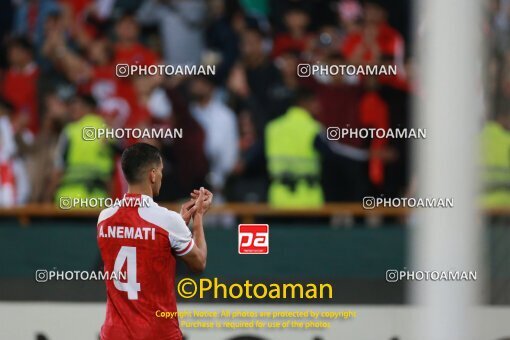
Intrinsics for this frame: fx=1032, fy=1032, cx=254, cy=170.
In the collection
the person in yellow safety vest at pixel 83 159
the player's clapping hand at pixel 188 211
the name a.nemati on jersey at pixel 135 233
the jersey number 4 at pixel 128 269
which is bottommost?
the jersey number 4 at pixel 128 269

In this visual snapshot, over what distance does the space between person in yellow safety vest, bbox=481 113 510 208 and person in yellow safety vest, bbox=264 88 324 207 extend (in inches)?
59.2

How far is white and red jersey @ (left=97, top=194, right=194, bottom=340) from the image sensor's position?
142 inches

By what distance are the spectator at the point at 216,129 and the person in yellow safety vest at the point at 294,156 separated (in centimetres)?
26

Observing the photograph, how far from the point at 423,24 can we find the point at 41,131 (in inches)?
192

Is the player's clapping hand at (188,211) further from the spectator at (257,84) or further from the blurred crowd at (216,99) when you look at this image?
the spectator at (257,84)

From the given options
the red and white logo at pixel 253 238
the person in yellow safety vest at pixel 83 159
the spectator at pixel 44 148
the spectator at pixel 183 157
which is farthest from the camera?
the spectator at pixel 44 148

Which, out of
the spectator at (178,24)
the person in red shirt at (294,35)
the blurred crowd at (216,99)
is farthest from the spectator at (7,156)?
the person in red shirt at (294,35)

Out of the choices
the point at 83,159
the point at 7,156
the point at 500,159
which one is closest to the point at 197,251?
the point at 500,159

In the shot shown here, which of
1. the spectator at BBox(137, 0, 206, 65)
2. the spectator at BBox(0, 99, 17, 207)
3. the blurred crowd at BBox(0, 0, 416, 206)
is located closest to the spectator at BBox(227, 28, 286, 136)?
the blurred crowd at BBox(0, 0, 416, 206)

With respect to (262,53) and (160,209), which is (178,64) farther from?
(160,209)

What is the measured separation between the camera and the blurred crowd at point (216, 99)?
5.68 m

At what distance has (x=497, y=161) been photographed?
3896 mm

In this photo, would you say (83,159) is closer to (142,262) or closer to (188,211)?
(188,211)

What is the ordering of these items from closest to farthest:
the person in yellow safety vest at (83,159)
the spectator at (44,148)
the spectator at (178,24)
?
the person in yellow safety vest at (83,159)
the spectator at (44,148)
the spectator at (178,24)
